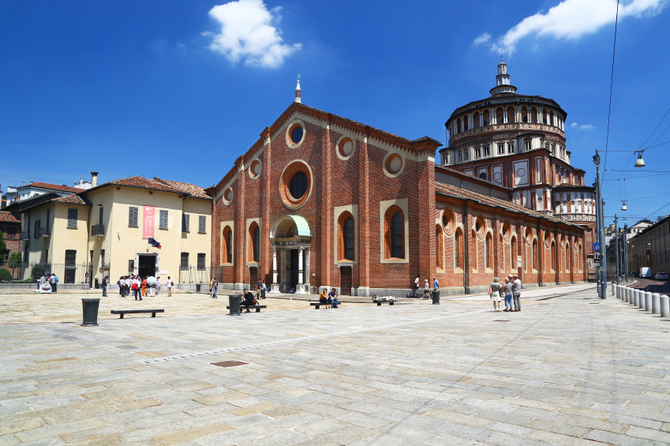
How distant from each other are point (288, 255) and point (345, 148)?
1048cm

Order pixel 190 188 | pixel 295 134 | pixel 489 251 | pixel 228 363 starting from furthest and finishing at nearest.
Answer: pixel 190 188, pixel 295 134, pixel 489 251, pixel 228 363

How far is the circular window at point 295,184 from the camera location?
37188mm

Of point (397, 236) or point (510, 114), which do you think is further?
point (510, 114)

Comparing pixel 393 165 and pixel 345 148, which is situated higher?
pixel 345 148

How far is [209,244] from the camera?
4556 cm

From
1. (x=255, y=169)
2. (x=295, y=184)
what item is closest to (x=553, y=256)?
(x=295, y=184)

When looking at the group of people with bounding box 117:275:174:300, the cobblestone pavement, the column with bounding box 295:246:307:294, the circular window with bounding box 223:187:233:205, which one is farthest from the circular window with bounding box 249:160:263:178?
the cobblestone pavement

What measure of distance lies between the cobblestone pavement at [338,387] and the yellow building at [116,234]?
26985 mm

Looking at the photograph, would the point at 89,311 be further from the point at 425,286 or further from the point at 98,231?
the point at 98,231

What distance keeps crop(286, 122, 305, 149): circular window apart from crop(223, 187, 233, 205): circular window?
361 inches

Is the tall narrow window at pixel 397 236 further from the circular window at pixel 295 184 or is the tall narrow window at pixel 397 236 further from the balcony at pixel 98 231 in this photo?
the balcony at pixel 98 231

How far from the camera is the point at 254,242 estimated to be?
137 ft

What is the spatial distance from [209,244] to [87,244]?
1089 cm

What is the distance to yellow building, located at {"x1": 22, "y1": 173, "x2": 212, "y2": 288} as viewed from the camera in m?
38.6
